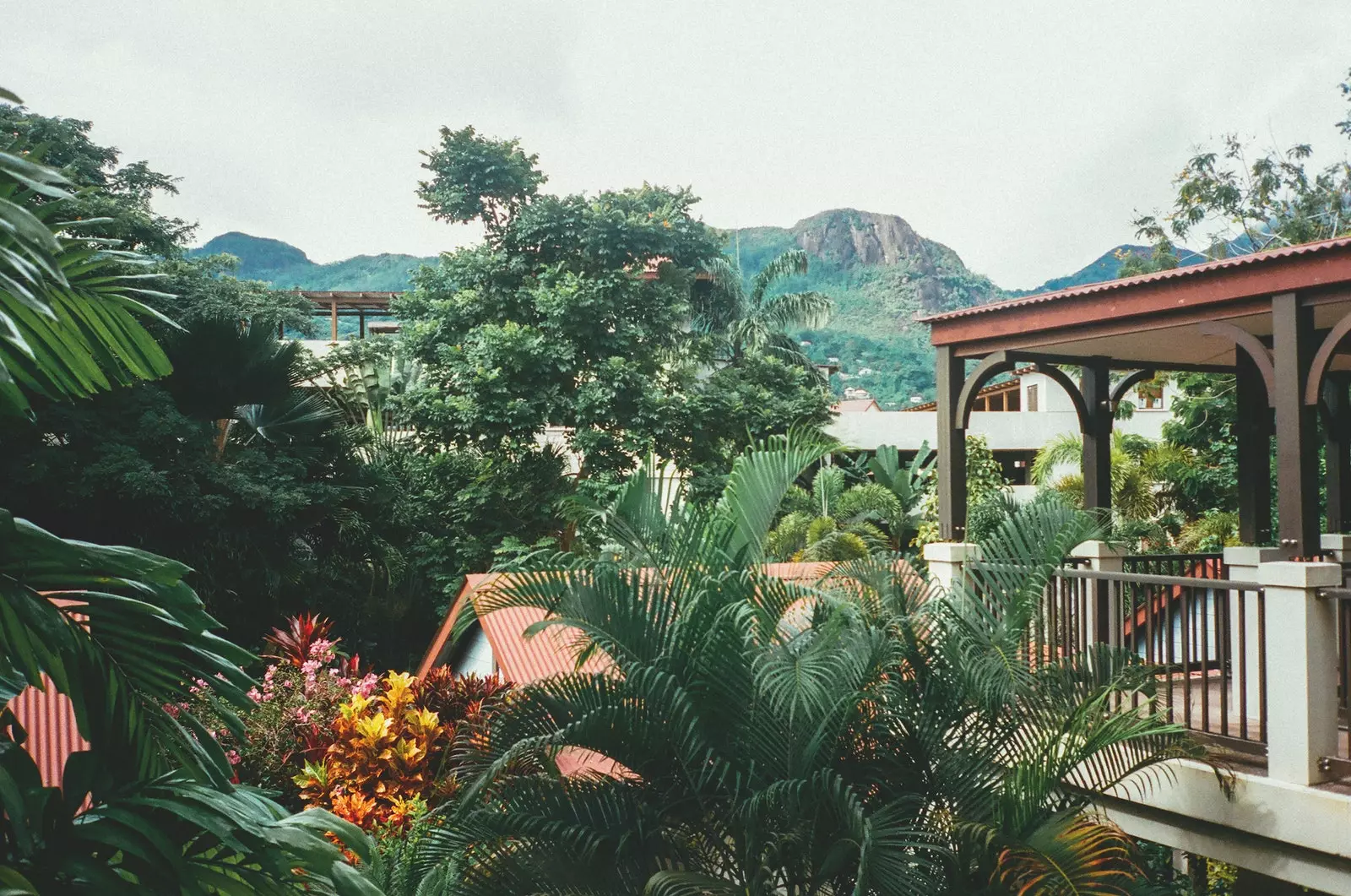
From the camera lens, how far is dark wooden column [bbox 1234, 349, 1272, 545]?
911cm

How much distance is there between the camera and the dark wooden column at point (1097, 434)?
9.58 meters

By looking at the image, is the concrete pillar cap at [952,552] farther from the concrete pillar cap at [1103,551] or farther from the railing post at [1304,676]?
the railing post at [1304,676]

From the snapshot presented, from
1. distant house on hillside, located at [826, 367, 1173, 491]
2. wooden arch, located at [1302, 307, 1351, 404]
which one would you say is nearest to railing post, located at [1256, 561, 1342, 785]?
wooden arch, located at [1302, 307, 1351, 404]

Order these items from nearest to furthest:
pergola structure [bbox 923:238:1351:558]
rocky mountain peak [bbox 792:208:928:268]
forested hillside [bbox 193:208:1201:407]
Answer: pergola structure [bbox 923:238:1351:558] → forested hillside [bbox 193:208:1201:407] → rocky mountain peak [bbox 792:208:928:268]

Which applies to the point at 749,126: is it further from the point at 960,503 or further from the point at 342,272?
the point at 960,503

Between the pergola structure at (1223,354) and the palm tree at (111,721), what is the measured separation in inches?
232

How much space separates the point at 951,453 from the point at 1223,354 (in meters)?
3.26

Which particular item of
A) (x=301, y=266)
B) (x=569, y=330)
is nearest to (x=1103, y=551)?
(x=569, y=330)

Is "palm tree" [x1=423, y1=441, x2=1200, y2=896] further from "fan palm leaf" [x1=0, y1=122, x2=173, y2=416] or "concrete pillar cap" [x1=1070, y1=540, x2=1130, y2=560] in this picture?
"fan palm leaf" [x1=0, y1=122, x2=173, y2=416]

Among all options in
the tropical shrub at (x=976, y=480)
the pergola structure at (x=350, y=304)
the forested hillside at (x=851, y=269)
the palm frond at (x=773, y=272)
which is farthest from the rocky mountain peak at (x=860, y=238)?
the tropical shrub at (x=976, y=480)

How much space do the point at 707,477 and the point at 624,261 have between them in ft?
15.5

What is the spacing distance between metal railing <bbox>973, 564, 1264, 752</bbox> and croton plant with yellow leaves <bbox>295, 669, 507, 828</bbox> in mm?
3905

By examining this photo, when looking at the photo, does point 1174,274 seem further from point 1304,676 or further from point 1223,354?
point 1223,354

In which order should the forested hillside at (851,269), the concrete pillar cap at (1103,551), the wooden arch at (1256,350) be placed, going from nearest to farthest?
the wooden arch at (1256,350)
the concrete pillar cap at (1103,551)
the forested hillside at (851,269)
